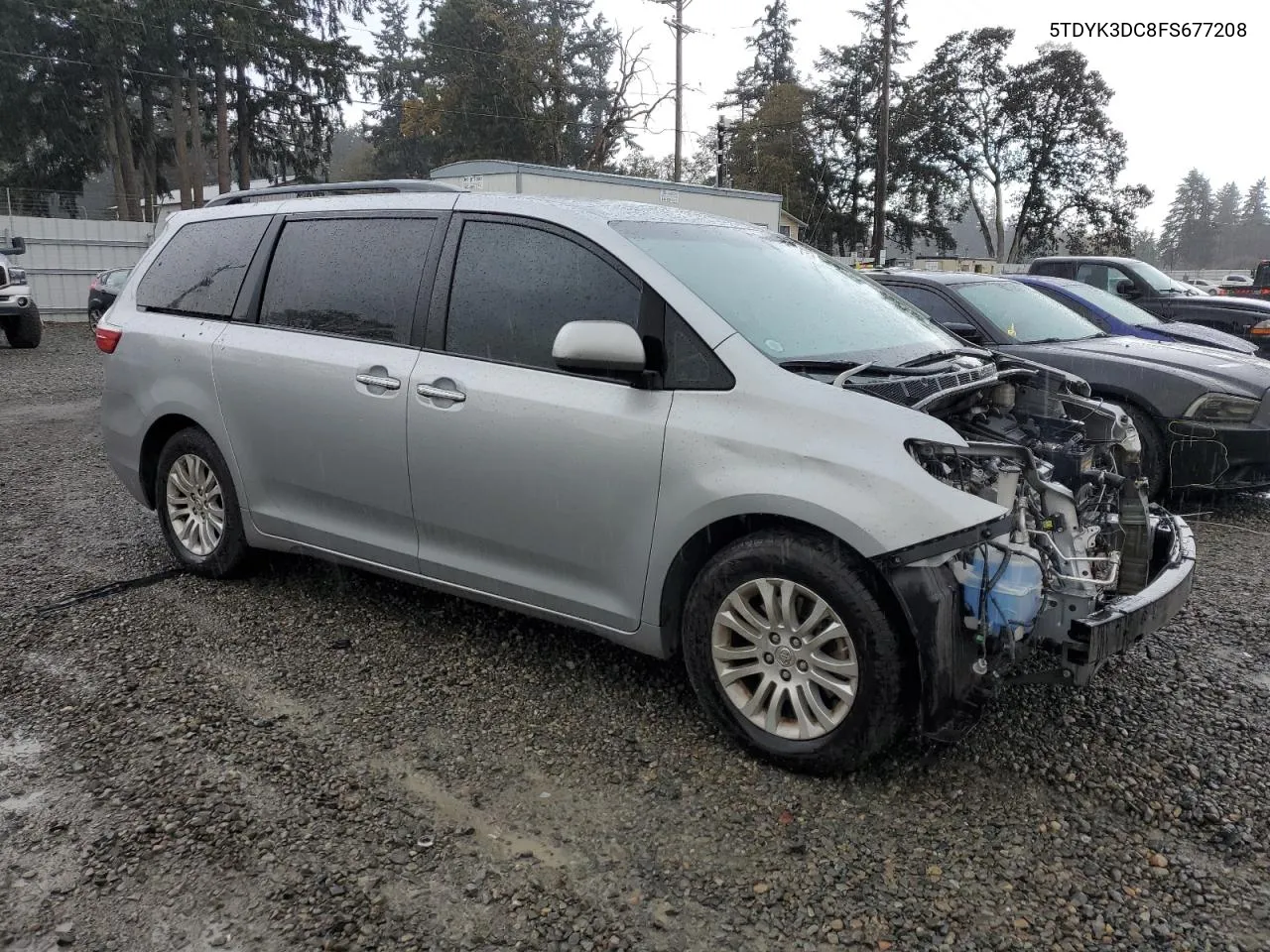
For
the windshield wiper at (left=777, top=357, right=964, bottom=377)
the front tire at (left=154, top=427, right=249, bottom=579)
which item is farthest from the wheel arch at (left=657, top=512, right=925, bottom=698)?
the front tire at (left=154, top=427, right=249, bottom=579)

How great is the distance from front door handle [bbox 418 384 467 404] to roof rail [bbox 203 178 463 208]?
89 cm

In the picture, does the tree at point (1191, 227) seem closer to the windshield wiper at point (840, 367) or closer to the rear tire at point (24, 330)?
the rear tire at point (24, 330)

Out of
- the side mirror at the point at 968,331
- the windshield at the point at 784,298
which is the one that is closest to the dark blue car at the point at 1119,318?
the side mirror at the point at 968,331

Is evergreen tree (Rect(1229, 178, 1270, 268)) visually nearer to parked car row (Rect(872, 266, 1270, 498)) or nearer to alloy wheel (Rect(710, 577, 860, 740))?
parked car row (Rect(872, 266, 1270, 498))

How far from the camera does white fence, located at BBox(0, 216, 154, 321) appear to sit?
2402 centimetres

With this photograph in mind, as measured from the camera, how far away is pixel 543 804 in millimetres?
2945

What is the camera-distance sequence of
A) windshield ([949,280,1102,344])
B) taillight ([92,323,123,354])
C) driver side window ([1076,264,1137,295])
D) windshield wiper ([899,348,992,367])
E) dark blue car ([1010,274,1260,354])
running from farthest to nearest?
driver side window ([1076,264,1137,295]) < dark blue car ([1010,274,1260,354]) < windshield ([949,280,1102,344]) < taillight ([92,323,123,354]) < windshield wiper ([899,348,992,367])

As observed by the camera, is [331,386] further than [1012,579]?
Yes

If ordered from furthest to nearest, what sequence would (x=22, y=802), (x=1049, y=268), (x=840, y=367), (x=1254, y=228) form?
(x=1254, y=228), (x=1049, y=268), (x=840, y=367), (x=22, y=802)

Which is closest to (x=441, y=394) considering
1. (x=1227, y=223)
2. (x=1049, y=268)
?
(x=1049, y=268)

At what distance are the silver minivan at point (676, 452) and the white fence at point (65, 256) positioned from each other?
902 inches

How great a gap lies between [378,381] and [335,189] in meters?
1.06

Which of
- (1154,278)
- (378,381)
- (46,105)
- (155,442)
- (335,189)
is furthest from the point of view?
(46,105)

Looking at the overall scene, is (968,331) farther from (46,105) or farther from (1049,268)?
(46,105)
